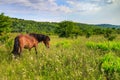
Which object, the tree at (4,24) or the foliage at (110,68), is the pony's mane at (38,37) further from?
the tree at (4,24)

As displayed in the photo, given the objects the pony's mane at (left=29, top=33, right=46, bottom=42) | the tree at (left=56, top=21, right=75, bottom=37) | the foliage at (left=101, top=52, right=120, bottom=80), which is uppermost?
the pony's mane at (left=29, top=33, right=46, bottom=42)

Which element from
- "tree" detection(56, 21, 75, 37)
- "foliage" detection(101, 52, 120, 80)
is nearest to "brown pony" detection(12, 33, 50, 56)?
"foliage" detection(101, 52, 120, 80)

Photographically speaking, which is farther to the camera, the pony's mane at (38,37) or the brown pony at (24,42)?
the pony's mane at (38,37)

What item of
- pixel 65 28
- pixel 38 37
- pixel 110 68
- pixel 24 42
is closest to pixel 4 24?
pixel 65 28

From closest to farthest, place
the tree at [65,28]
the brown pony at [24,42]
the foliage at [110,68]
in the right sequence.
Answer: the foliage at [110,68] < the brown pony at [24,42] < the tree at [65,28]

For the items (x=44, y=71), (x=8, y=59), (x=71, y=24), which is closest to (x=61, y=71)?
(x=44, y=71)

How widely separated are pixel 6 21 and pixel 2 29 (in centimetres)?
227

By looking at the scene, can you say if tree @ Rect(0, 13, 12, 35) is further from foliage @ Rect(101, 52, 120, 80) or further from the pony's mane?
foliage @ Rect(101, 52, 120, 80)

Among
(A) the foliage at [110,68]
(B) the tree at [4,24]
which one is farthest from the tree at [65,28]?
→ (A) the foliage at [110,68]

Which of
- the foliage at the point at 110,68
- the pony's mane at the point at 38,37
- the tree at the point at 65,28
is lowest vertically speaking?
the tree at the point at 65,28

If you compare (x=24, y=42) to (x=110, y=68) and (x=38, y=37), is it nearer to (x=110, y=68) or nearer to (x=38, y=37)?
(x=38, y=37)

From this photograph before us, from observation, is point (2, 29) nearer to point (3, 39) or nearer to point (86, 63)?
point (3, 39)

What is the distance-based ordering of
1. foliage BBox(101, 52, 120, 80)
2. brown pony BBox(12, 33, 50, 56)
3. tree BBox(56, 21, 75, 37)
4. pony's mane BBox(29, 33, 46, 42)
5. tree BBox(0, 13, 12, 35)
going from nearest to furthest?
1. foliage BBox(101, 52, 120, 80)
2. brown pony BBox(12, 33, 50, 56)
3. pony's mane BBox(29, 33, 46, 42)
4. tree BBox(0, 13, 12, 35)
5. tree BBox(56, 21, 75, 37)

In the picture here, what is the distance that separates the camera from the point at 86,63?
805cm
